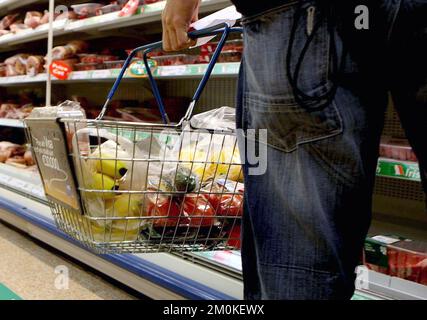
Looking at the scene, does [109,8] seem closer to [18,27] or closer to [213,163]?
[18,27]

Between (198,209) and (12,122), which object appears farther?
(12,122)

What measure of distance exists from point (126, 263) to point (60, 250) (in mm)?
800

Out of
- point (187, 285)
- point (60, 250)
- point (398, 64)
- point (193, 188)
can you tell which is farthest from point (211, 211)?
point (60, 250)

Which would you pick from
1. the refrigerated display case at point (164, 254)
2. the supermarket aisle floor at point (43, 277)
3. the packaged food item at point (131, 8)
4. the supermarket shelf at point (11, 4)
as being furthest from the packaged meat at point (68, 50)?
the supermarket aisle floor at point (43, 277)

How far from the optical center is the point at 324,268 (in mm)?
501

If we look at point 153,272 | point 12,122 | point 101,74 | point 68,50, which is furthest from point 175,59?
point 12,122

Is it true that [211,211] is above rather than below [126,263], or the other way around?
above

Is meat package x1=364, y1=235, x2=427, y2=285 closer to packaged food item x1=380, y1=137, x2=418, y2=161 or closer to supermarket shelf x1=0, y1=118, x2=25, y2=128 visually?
packaged food item x1=380, y1=137, x2=418, y2=161

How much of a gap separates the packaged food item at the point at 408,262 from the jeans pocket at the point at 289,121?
90 cm

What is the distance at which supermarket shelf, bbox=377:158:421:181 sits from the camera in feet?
3.89

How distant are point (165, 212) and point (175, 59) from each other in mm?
1491

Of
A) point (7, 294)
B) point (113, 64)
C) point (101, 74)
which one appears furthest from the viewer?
point (113, 64)

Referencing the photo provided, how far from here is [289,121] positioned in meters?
0.51
